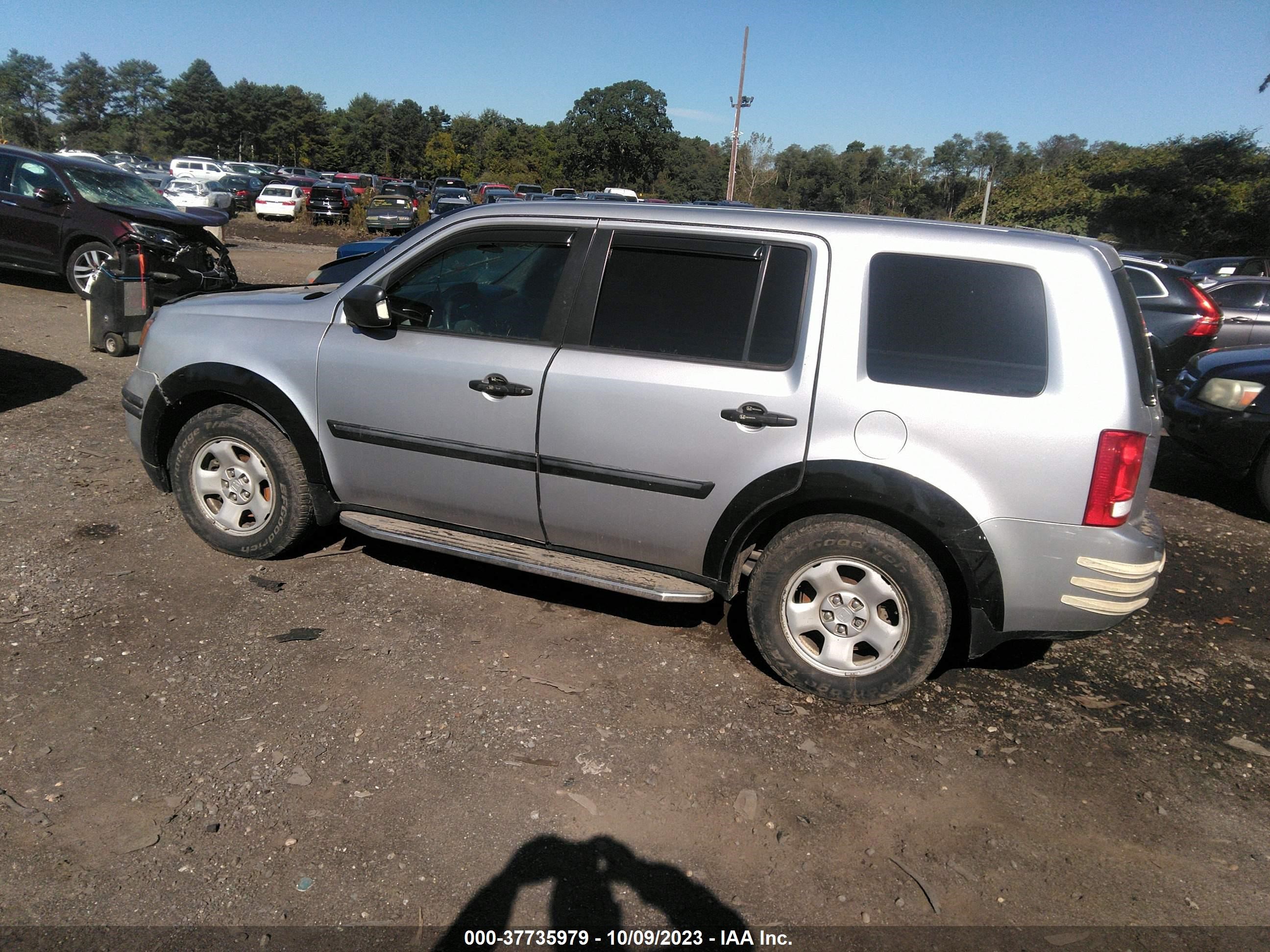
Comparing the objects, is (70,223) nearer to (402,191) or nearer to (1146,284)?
(1146,284)

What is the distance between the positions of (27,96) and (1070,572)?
429ft

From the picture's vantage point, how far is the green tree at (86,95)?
102 meters

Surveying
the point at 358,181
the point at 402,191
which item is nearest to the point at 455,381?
the point at 402,191

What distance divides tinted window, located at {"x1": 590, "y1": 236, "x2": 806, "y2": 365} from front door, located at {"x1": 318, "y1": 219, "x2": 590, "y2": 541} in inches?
9.7

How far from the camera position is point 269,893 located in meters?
2.58

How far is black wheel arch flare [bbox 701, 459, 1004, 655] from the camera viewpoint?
3.38 meters

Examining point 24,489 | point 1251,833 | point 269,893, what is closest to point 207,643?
point 269,893

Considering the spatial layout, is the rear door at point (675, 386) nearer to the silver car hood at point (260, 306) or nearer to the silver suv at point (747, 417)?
the silver suv at point (747, 417)

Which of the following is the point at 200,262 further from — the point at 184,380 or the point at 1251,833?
the point at 1251,833

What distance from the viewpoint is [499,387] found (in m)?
3.88

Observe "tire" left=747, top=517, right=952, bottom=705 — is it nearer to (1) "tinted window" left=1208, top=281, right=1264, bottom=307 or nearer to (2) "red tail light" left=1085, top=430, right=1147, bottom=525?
(2) "red tail light" left=1085, top=430, right=1147, bottom=525

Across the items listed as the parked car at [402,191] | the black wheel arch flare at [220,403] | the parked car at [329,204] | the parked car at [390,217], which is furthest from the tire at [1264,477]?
the parked car at [329,204]

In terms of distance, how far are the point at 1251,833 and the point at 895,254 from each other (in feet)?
7.94

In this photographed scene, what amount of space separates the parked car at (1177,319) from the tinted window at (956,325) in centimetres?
825
